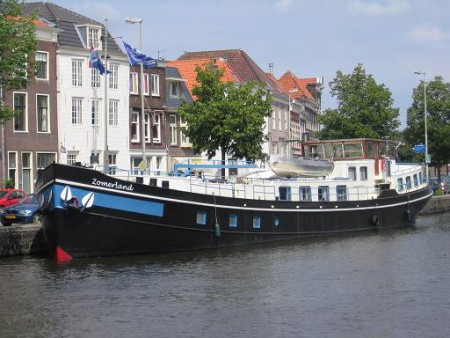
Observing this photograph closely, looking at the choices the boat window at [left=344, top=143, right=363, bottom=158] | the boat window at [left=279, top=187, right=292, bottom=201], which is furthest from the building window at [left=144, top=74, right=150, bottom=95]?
the boat window at [left=279, top=187, right=292, bottom=201]

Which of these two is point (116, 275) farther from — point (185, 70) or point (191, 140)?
point (185, 70)

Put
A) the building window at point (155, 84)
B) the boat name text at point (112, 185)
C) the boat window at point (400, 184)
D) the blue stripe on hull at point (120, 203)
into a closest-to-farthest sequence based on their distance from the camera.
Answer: the blue stripe on hull at point (120, 203) → the boat name text at point (112, 185) → the boat window at point (400, 184) → the building window at point (155, 84)

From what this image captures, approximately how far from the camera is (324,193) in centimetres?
3841

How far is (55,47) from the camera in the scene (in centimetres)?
5091

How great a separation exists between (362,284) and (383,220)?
17.4 meters

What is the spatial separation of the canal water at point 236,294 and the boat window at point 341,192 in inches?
245

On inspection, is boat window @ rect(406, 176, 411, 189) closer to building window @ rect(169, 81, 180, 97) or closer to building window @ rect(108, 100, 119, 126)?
building window @ rect(108, 100, 119, 126)

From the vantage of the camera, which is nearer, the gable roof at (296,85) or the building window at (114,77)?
the building window at (114,77)

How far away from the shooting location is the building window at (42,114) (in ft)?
164

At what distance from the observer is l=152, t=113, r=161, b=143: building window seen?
58.6m

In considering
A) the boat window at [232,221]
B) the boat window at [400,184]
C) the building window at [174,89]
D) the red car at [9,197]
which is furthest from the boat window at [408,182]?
the building window at [174,89]

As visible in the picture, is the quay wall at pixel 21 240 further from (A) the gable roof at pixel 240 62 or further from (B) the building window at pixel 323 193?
(A) the gable roof at pixel 240 62

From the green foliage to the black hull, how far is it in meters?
3.05

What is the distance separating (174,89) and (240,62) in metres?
13.6
